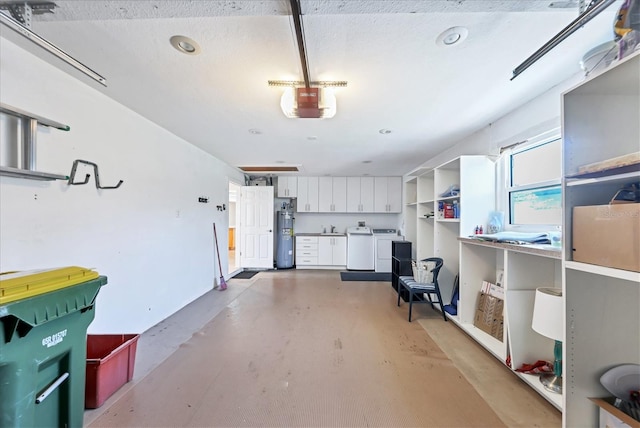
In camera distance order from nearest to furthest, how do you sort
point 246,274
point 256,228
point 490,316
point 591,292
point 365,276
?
1. point 591,292
2. point 490,316
3. point 365,276
4. point 246,274
5. point 256,228

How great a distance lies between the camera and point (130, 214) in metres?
2.35

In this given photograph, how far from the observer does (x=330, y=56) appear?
1539 mm

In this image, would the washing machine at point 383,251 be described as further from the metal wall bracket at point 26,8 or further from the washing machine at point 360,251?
the metal wall bracket at point 26,8

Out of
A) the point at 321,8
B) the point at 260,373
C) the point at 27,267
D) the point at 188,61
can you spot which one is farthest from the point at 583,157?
the point at 27,267

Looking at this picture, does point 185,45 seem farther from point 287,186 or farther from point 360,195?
point 360,195

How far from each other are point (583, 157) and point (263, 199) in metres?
5.12

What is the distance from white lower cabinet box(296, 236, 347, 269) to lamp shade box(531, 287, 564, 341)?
430 centimetres

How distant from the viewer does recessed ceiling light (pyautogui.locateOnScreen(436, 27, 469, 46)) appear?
1315 millimetres

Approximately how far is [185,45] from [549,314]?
107 inches

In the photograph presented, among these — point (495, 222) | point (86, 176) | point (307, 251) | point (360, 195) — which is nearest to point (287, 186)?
point (307, 251)

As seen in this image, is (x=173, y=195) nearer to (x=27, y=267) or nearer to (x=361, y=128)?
(x=27, y=267)

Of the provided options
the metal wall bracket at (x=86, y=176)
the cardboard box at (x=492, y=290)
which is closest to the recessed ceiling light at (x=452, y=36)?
the cardboard box at (x=492, y=290)

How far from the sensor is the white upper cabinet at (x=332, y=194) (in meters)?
5.96

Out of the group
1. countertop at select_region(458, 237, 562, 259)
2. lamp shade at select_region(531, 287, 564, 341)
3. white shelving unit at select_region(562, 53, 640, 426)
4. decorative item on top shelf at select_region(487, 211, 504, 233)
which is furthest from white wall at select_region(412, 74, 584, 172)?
lamp shade at select_region(531, 287, 564, 341)
